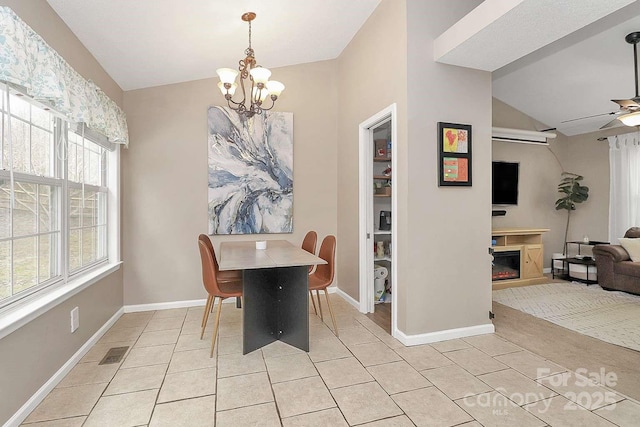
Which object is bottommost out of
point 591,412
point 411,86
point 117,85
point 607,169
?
point 591,412

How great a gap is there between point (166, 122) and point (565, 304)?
5.22 metres

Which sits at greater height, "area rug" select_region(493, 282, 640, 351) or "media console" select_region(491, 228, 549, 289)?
"media console" select_region(491, 228, 549, 289)

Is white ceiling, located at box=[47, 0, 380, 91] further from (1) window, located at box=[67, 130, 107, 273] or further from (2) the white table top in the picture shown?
(2) the white table top

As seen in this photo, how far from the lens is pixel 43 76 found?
1814mm

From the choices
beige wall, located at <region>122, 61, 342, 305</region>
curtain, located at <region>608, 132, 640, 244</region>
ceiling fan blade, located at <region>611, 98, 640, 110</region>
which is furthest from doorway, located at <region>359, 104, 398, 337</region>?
curtain, located at <region>608, 132, 640, 244</region>

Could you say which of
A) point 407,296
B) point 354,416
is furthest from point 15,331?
point 407,296

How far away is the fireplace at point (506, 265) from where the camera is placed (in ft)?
16.2

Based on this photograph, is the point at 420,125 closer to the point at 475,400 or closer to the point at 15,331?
the point at 475,400

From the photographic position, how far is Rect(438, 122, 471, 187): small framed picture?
2801 millimetres

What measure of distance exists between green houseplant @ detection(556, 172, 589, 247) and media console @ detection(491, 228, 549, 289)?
3.34ft

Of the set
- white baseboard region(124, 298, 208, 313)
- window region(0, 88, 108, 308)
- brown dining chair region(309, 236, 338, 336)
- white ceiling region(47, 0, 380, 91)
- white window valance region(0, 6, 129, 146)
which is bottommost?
white baseboard region(124, 298, 208, 313)

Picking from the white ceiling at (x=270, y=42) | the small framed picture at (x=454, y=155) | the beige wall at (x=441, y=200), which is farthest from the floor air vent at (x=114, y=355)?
the small framed picture at (x=454, y=155)

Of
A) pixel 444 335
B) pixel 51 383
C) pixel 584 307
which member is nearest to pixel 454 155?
pixel 444 335

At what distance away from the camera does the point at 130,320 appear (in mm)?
3398
